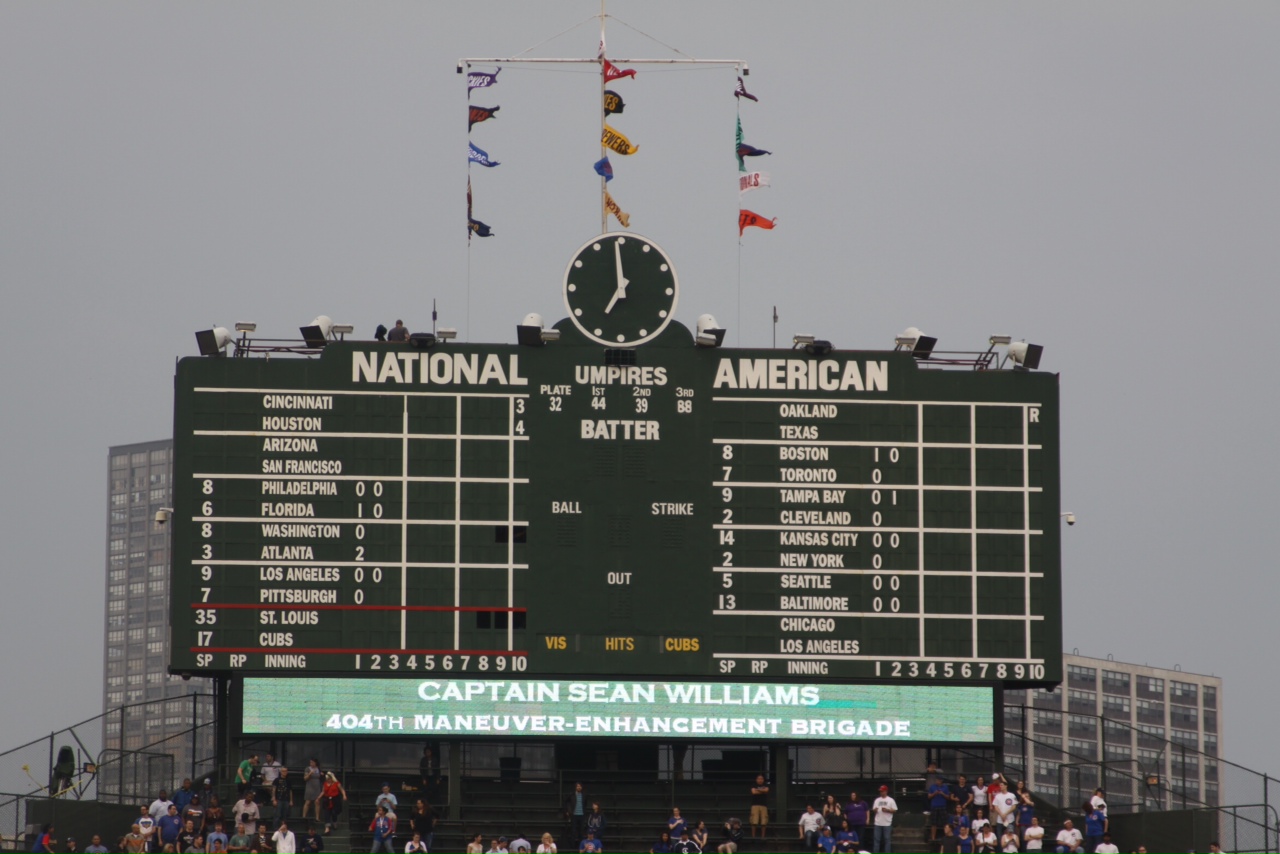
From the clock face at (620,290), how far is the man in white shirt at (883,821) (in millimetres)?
9235

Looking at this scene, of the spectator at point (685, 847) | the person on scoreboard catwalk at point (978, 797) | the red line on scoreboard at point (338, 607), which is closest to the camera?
the spectator at point (685, 847)

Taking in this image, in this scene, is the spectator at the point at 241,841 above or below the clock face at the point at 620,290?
below

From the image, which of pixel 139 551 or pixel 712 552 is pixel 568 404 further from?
pixel 139 551

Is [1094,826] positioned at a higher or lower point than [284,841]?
higher

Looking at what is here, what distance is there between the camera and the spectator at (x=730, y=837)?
36.0 meters

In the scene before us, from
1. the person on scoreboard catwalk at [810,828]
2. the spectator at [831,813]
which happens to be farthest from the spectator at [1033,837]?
the person on scoreboard catwalk at [810,828]

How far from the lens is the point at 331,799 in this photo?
36.9m

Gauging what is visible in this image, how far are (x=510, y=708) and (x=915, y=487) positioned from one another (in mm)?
8268

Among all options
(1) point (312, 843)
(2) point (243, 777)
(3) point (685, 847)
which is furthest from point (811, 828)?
(2) point (243, 777)

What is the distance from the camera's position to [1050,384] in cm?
3762

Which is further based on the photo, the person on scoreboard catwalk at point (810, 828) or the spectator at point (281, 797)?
the spectator at point (281, 797)

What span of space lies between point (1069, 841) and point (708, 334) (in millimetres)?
10916

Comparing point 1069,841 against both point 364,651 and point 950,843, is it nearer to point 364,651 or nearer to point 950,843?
point 950,843

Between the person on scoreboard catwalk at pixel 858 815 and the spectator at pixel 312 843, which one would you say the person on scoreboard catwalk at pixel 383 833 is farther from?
the person on scoreboard catwalk at pixel 858 815
